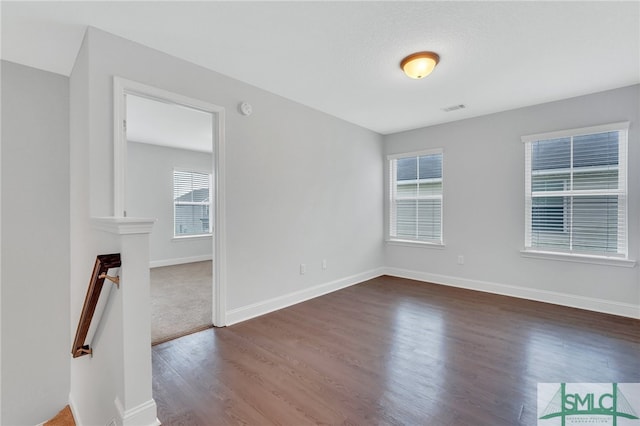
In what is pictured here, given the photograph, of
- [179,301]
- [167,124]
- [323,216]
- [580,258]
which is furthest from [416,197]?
[167,124]

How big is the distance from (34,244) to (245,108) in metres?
2.35

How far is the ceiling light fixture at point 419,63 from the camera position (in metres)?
2.60

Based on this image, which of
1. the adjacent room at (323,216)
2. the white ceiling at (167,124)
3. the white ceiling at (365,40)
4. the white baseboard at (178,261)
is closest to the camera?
the adjacent room at (323,216)

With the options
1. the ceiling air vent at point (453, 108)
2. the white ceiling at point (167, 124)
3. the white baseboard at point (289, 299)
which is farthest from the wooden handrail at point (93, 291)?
the ceiling air vent at point (453, 108)

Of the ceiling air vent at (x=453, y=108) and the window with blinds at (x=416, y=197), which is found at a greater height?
the ceiling air vent at (x=453, y=108)

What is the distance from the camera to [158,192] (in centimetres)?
642

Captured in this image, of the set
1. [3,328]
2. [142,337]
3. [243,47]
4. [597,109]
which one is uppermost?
[243,47]

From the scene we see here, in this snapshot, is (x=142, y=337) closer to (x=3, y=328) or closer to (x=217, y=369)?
(x=217, y=369)

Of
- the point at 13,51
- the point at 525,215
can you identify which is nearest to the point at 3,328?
the point at 13,51

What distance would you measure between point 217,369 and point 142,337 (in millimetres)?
856

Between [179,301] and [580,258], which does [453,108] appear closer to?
[580,258]

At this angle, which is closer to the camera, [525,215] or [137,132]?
[525,215]

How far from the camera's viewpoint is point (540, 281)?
3.85 metres

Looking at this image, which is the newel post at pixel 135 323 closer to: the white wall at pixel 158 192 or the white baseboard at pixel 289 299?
the white baseboard at pixel 289 299
